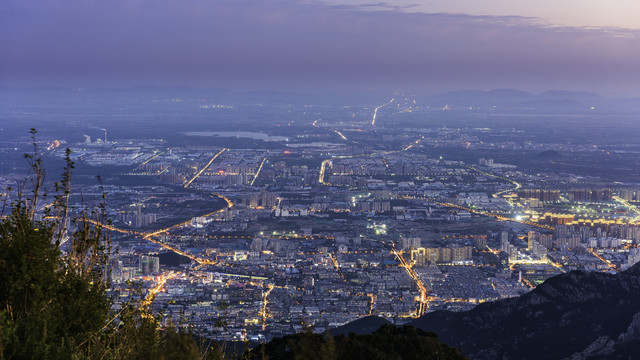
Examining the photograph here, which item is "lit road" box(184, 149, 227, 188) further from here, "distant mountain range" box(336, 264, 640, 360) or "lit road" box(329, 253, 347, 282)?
"distant mountain range" box(336, 264, 640, 360)

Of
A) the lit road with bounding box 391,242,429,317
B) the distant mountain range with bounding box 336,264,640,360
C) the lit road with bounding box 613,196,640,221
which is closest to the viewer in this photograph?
the distant mountain range with bounding box 336,264,640,360

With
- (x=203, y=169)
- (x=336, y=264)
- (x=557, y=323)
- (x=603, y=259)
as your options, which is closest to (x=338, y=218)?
(x=336, y=264)

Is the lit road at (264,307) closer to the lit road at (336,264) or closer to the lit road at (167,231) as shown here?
the lit road at (336,264)

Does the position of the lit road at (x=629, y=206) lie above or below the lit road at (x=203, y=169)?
below

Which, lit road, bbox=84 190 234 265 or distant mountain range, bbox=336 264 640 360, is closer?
distant mountain range, bbox=336 264 640 360

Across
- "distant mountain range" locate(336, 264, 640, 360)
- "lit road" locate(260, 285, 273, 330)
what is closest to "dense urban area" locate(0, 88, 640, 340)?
"lit road" locate(260, 285, 273, 330)

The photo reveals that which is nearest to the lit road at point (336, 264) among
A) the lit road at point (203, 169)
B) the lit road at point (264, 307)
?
the lit road at point (264, 307)

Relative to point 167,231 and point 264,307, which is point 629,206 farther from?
point 264,307

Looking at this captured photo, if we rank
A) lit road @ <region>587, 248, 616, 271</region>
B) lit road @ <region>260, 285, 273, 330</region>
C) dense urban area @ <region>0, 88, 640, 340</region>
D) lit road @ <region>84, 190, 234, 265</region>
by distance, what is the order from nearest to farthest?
lit road @ <region>260, 285, 273, 330</region> < dense urban area @ <region>0, 88, 640, 340</region> < lit road @ <region>587, 248, 616, 271</region> < lit road @ <region>84, 190, 234, 265</region>

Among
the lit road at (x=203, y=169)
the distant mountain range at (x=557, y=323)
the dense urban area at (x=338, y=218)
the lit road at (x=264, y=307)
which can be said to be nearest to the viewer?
the distant mountain range at (x=557, y=323)
